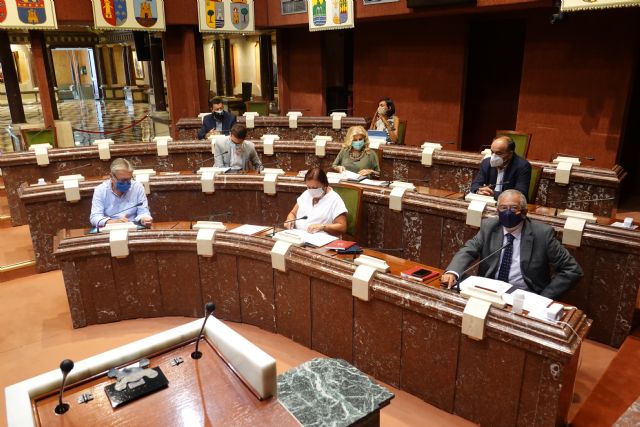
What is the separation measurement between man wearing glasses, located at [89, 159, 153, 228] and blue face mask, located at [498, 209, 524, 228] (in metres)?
2.57

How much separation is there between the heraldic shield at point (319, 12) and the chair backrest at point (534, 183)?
453cm

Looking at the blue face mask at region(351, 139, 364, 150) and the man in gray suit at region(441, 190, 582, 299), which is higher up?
the blue face mask at region(351, 139, 364, 150)

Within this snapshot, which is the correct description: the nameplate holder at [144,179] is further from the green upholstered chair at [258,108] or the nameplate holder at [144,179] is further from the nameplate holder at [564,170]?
the green upholstered chair at [258,108]

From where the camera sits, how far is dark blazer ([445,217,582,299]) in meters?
2.70

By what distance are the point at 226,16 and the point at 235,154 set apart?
13.9 ft

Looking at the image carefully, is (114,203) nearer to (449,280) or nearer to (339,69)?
(449,280)

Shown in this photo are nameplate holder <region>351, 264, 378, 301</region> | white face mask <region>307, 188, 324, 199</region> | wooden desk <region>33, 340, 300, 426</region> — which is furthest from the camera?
white face mask <region>307, 188, 324, 199</region>

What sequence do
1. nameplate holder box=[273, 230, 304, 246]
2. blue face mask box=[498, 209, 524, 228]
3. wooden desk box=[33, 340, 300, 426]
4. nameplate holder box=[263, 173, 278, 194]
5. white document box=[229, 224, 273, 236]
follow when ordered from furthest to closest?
nameplate holder box=[263, 173, 278, 194]
white document box=[229, 224, 273, 236]
nameplate holder box=[273, 230, 304, 246]
blue face mask box=[498, 209, 524, 228]
wooden desk box=[33, 340, 300, 426]

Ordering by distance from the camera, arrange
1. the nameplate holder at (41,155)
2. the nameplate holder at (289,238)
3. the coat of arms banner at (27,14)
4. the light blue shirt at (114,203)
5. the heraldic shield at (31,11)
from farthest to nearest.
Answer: the heraldic shield at (31,11) < the coat of arms banner at (27,14) < the nameplate holder at (41,155) < the light blue shirt at (114,203) < the nameplate holder at (289,238)

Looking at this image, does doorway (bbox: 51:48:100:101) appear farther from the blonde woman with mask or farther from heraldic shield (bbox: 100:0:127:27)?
the blonde woman with mask

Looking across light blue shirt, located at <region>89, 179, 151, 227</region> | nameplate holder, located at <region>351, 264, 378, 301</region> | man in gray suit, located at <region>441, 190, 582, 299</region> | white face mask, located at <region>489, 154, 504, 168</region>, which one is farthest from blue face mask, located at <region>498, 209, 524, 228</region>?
light blue shirt, located at <region>89, 179, 151, 227</region>

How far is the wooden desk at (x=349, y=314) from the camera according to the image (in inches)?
87.6

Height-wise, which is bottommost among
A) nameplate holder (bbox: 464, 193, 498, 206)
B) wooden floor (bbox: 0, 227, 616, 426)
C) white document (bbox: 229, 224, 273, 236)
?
wooden floor (bbox: 0, 227, 616, 426)

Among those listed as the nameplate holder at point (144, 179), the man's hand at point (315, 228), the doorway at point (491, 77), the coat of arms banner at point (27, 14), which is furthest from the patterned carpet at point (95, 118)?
the man's hand at point (315, 228)
